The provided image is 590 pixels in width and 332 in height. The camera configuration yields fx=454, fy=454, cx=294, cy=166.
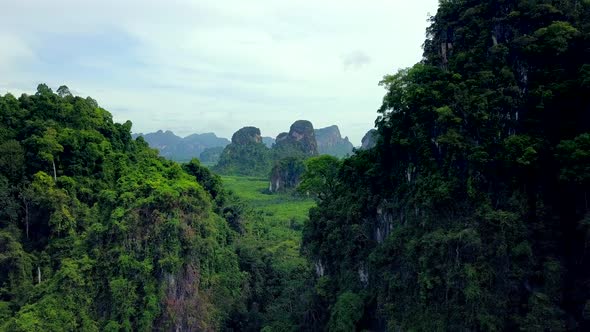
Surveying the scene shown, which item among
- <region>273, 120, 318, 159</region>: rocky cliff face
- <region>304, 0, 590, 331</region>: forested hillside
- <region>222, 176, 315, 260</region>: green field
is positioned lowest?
<region>222, 176, 315, 260</region>: green field

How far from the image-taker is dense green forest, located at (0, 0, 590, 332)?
14.3m

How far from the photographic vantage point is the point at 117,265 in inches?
826

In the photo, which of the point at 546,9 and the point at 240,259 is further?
the point at 240,259

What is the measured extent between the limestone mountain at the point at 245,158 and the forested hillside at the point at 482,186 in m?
72.2

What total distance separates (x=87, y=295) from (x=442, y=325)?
15208 millimetres

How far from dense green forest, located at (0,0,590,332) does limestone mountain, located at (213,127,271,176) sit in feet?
206

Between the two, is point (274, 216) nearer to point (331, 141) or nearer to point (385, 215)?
point (385, 215)

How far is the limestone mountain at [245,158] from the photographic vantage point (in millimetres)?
91812

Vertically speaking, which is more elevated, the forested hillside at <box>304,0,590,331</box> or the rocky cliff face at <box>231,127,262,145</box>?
the rocky cliff face at <box>231,127,262,145</box>

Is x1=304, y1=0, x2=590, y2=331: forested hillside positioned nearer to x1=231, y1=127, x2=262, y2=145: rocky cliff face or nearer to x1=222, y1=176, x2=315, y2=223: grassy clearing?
x1=222, y1=176, x2=315, y2=223: grassy clearing

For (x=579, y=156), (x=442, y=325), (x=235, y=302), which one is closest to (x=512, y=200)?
(x=579, y=156)

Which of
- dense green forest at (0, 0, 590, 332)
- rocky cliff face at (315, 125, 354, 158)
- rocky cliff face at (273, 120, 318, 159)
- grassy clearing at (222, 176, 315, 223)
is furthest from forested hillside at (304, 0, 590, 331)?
rocky cliff face at (315, 125, 354, 158)

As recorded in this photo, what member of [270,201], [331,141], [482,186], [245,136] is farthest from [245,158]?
[482,186]

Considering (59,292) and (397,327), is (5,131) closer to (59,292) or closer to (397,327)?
(59,292)
